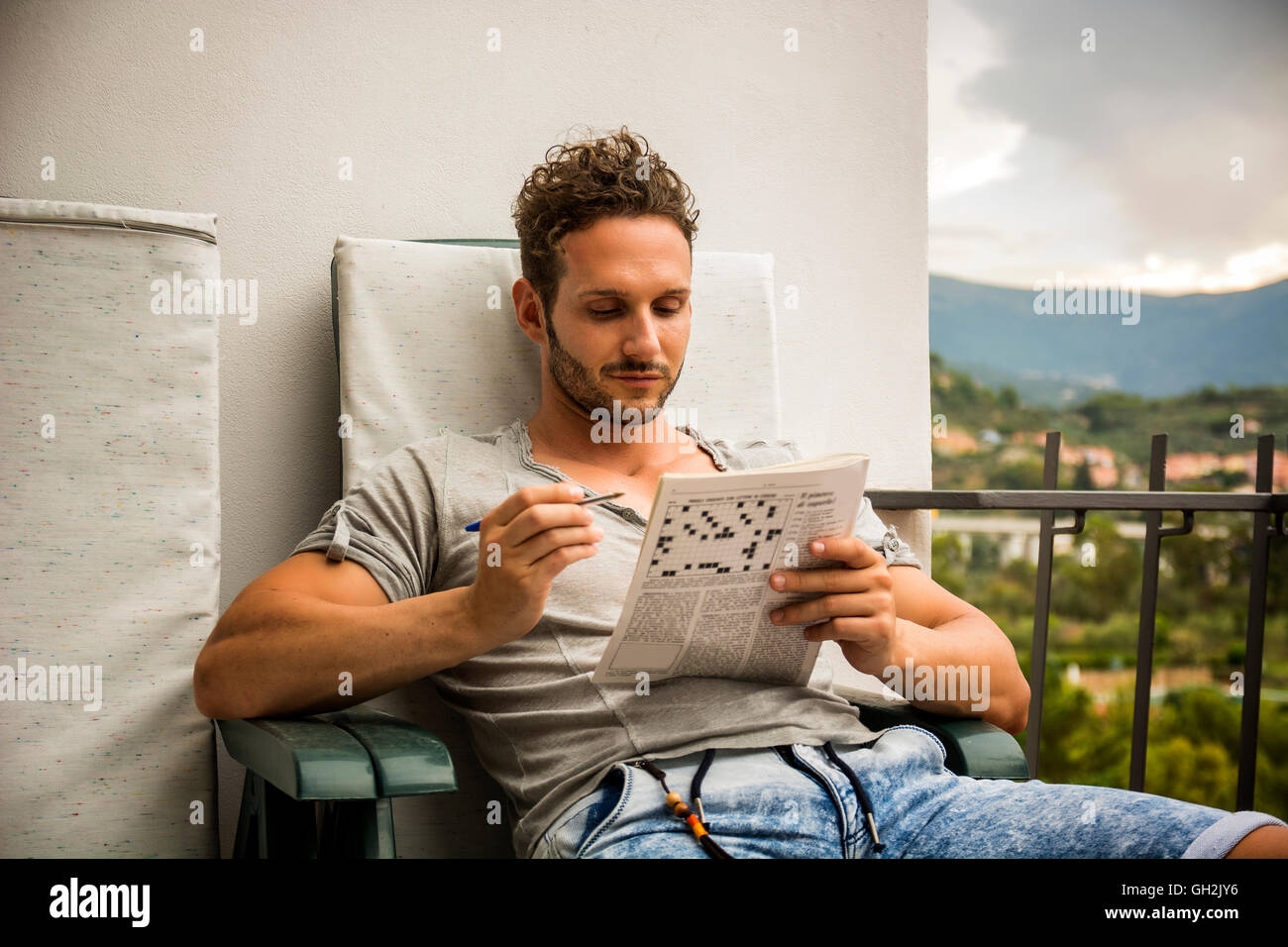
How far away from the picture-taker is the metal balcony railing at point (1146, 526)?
192cm

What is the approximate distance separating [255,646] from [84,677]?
37cm

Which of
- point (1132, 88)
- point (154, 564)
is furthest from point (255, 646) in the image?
point (1132, 88)

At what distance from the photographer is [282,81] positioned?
168 cm

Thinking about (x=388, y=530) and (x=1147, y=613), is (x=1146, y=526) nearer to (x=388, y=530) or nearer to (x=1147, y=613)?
(x=1147, y=613)

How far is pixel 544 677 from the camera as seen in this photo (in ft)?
3.99

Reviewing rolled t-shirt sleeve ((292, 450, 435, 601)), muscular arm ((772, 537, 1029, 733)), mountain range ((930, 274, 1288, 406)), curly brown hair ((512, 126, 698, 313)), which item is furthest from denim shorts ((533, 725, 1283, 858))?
mountain range ((930, 274, 1288, 406))

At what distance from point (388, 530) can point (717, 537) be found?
450 millimetres

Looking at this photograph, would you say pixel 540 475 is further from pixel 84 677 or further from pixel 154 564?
pixel 84 677
